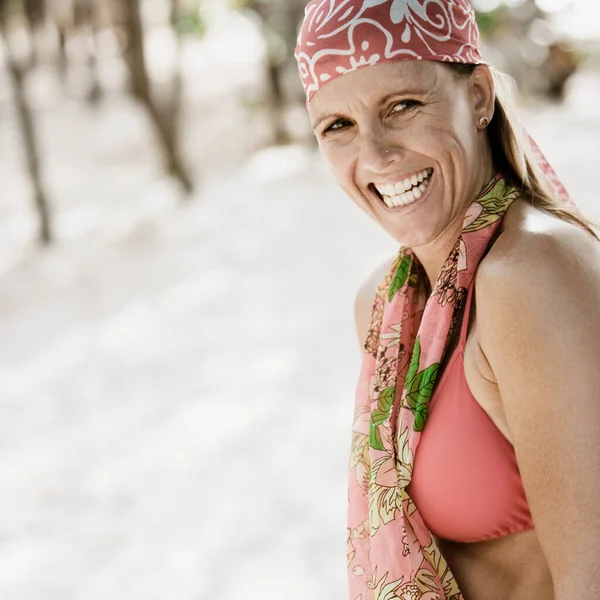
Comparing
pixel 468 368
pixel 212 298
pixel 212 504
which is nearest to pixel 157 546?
pixel 212 504

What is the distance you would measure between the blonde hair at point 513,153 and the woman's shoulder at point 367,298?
0.41 metres

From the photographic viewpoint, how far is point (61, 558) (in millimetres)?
3529

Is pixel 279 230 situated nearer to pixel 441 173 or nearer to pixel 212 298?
pixel 212 298

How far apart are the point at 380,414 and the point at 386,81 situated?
21.8 inches

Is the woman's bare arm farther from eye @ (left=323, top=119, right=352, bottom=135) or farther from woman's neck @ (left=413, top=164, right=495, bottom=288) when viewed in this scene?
eye @ (left=323, top=119, right=352, bottom=135)

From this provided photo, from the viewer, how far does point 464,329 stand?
51.1 inches

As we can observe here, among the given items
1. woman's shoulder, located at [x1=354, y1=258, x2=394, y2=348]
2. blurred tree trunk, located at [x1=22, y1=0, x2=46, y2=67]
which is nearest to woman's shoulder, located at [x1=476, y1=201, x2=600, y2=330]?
woman's shoulder, located at [x1=354, y1=258, x2=394, y2=348]

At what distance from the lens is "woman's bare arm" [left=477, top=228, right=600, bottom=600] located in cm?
109

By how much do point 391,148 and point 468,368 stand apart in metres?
0.36

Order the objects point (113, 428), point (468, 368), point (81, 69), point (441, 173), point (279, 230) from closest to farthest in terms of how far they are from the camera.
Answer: point (468, 368) < point (441, 173) < point (113, 428) < point (279, 230) < point (81, 69)

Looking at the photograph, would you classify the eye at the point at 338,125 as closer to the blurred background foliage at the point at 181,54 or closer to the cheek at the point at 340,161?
the cheek at the point at 340,161

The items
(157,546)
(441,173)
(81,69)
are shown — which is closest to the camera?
→ (441,173)

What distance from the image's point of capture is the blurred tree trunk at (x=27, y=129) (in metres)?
7.86

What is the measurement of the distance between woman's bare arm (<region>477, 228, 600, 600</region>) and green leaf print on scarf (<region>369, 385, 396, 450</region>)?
316 mm
